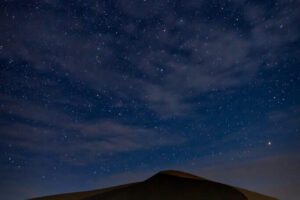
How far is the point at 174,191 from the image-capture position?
11.4 metres

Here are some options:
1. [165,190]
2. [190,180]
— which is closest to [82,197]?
[165,190]

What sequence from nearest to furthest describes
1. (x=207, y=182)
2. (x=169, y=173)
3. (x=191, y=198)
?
(x=191, y=198)
(x=207, y=182)
(x=169, y=173)

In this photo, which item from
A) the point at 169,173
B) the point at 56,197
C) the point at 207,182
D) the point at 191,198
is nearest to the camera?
the point at 191,198

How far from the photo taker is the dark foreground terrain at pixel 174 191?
11109mm

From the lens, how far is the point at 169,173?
12570mm

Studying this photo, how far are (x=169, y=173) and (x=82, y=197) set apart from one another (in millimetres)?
3817

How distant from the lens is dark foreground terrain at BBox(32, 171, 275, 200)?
437 inches

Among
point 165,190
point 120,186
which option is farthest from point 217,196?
point 120,186

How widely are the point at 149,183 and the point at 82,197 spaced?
121 inches

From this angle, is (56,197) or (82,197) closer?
(82,197)

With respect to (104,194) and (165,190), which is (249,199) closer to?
(165,190)

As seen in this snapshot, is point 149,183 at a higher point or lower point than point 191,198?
higher

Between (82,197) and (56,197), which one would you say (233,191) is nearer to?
(82,197)

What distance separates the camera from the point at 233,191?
11508 mm
